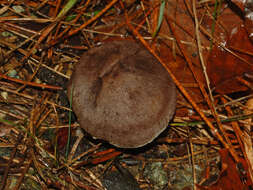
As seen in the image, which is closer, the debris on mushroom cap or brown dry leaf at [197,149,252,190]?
the debris on mushroom cap

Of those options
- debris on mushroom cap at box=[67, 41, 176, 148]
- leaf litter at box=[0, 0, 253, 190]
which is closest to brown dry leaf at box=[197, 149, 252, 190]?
leaf litter at box=[0, 0, 253, 190]

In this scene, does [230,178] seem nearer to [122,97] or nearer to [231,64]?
[231,64]

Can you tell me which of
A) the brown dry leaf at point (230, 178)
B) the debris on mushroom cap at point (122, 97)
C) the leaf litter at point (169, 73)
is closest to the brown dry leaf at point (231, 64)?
the leaf litter at point (169, 73)

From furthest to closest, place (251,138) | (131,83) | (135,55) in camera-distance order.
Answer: (251,138), (135,55), (131,83)

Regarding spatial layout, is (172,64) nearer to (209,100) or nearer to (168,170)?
(209,100)

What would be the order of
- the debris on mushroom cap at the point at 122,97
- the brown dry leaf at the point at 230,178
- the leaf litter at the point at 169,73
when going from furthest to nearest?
the leaf litter at the point at 169,73 < the brown dry leaf at the point at 230,178 < the debris on mushroom cap at the point at 122,97

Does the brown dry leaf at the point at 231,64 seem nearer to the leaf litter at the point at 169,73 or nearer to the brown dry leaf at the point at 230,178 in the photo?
the leaf litter at the point at 169,73

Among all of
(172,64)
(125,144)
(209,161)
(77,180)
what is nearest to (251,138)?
(209,161)

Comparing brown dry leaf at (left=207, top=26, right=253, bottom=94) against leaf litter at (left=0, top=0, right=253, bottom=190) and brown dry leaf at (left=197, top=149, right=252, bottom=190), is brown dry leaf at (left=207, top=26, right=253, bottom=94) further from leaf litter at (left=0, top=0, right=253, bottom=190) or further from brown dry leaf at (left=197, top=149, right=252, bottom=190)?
brown dry leaf at (left=197, top=149, right=252, bottom=190)
